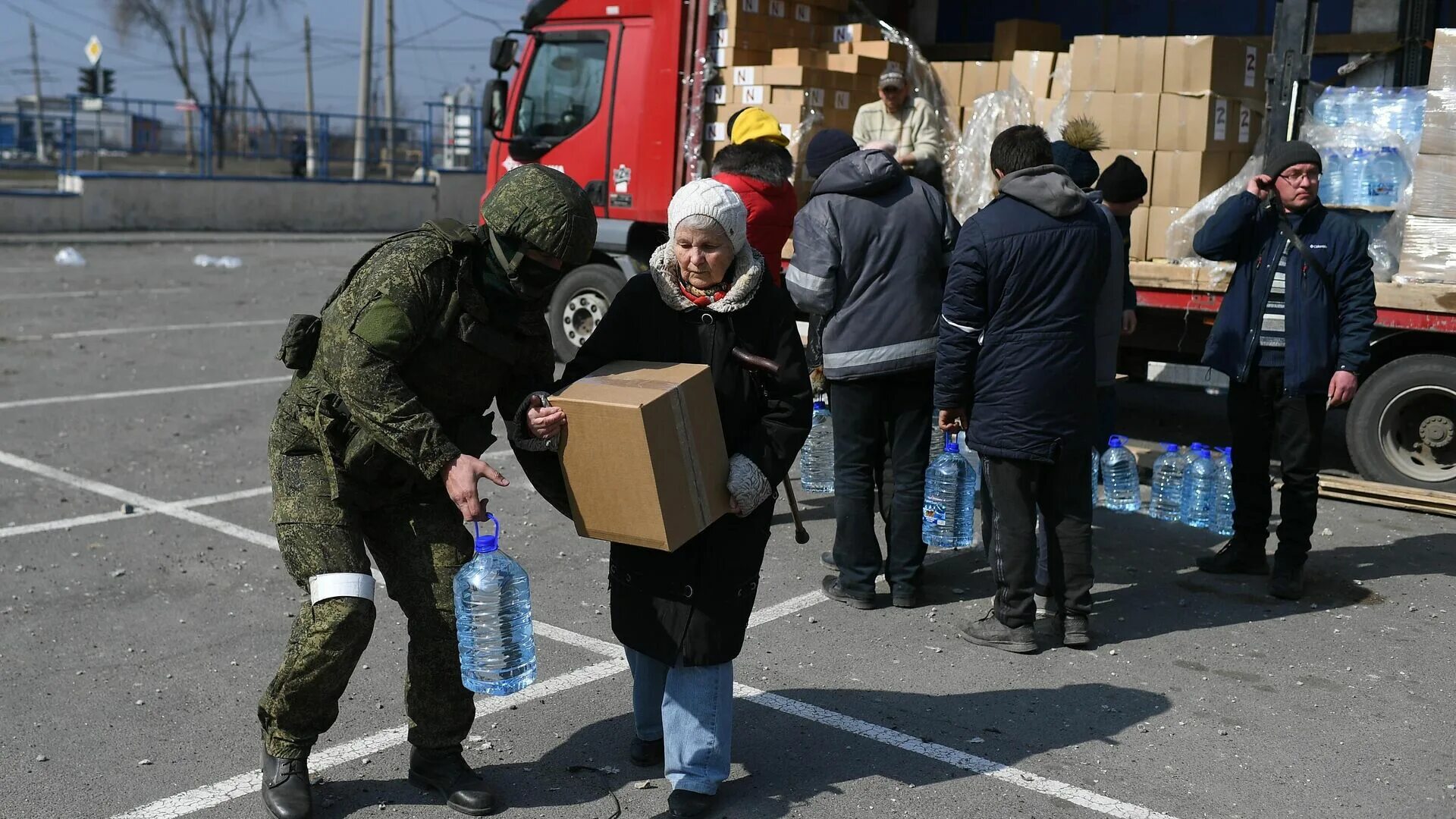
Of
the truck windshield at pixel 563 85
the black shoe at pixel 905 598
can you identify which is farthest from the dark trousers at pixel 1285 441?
the truck windshield at pixel 563 85

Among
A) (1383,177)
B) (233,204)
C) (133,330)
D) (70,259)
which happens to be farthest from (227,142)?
(1383,177)

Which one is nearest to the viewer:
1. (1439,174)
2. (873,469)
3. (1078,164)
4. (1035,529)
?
(1035,529)

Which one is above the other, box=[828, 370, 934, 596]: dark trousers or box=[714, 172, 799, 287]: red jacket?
box=[714, 172, 799, 287]: red jacket

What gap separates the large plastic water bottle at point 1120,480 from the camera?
23.1ft

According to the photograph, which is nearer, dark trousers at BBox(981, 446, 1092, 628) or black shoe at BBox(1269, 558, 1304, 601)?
dark trousers at BBox(981, 446, 1092, 628)

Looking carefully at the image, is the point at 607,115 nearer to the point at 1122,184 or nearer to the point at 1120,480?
the point at 1122,184

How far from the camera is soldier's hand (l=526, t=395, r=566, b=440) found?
Answer: 337 cm

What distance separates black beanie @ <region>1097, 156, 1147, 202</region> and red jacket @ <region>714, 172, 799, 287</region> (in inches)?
59.5

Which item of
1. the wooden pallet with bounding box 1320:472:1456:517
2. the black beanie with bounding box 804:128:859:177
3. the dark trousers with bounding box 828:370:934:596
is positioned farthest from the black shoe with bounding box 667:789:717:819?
the wooden pallet with bounding box 1320:472:1456:517

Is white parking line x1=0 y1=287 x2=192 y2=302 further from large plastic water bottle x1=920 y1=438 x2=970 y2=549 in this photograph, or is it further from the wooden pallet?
the wooden pallet

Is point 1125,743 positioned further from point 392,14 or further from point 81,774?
point 392,14

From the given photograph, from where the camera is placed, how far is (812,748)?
4180 millimetres

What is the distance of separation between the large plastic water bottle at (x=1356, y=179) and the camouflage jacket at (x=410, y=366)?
5330mm

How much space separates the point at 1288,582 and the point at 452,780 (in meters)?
3.70
